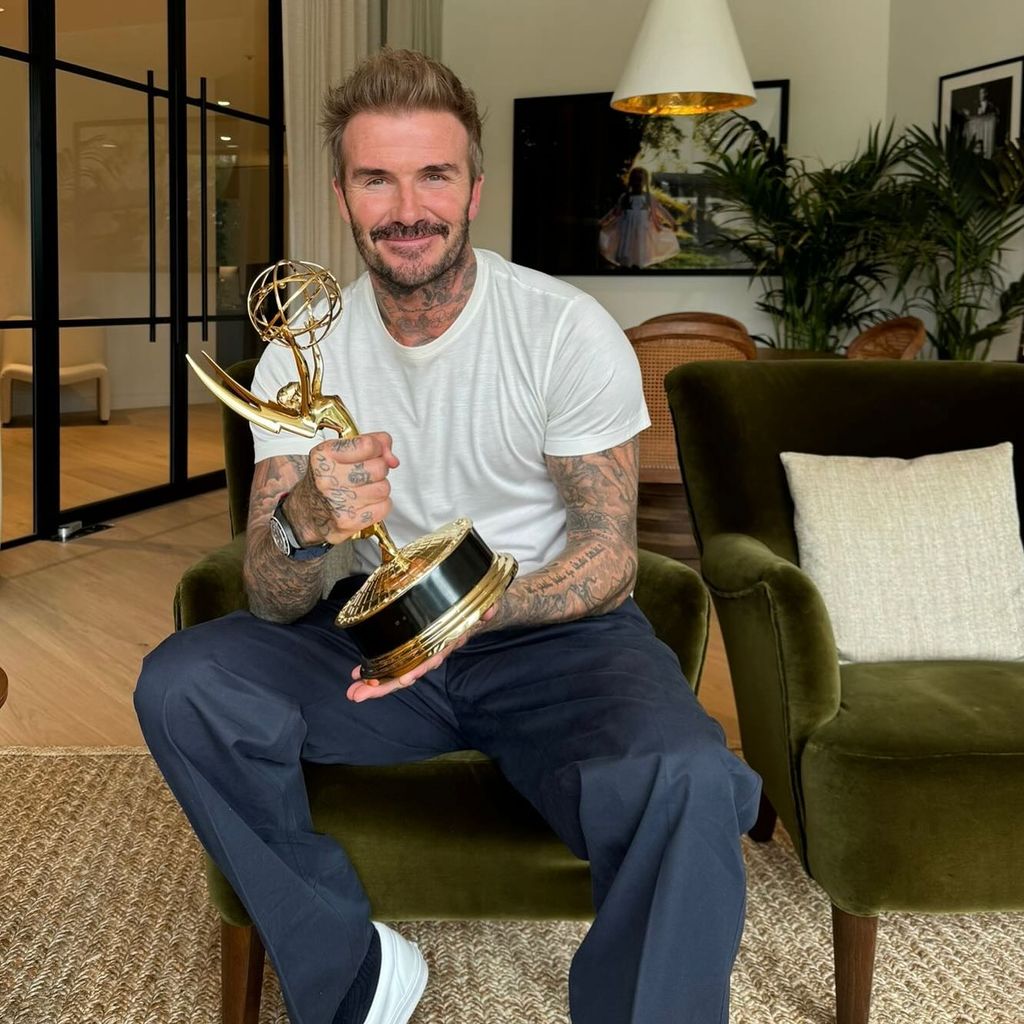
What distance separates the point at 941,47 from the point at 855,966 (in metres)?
4.54

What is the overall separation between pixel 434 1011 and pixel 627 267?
16.0ft

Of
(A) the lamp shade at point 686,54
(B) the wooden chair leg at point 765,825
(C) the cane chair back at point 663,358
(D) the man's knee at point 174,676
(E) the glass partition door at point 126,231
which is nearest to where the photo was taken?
(D) the man's knee at point 174,676

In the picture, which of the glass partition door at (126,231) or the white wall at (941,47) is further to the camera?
the white wall at (941,47)

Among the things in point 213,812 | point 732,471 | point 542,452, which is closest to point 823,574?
point 732,471

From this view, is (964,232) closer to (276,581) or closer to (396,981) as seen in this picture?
(276,581)

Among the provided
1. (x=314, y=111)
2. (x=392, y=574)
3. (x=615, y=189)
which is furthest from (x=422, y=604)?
(x=615, y=189)

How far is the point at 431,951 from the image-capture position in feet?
5.78

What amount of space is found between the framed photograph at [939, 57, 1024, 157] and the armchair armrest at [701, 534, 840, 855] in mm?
3490

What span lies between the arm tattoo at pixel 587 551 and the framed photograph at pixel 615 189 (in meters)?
4.47

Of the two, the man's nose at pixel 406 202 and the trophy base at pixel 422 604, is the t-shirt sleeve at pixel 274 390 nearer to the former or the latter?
the man's nose at pixel 406 202

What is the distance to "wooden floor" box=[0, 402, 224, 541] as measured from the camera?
174 inches

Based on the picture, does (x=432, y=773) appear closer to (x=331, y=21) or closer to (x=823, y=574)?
(x=823, y=574)

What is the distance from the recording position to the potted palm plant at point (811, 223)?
5.21m

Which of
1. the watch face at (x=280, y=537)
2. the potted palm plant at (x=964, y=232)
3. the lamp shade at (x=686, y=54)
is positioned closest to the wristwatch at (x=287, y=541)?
the watch face at (x=280, y=537)
